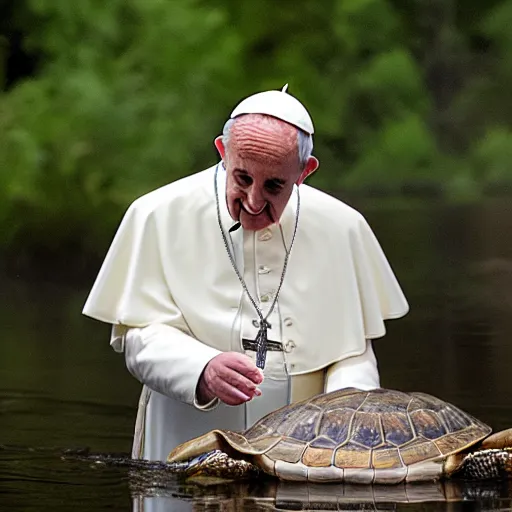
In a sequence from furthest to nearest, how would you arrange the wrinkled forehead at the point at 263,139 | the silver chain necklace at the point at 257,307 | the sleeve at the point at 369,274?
1. the sleeve at the point at 369,274
2. the silver chain necklace at the point at 257,307
3. the wrinkled forehead at the point at 263,139

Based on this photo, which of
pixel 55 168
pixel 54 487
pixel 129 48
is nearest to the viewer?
pixel 54 487

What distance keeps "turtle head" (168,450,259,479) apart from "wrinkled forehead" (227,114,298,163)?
81 cm

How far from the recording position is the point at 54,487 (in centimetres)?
555

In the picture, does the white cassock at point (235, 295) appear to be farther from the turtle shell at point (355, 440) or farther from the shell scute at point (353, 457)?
the shell scute at point (353, 457)

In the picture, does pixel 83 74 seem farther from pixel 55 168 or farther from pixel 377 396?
pixel 377 396

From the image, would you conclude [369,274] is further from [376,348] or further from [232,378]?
[376,348]

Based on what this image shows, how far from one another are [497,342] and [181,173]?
8.48 m

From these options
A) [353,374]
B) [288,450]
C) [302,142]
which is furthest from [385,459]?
[302,142]

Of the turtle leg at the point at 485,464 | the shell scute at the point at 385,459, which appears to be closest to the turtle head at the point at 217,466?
the shell scute at the point at 385,459

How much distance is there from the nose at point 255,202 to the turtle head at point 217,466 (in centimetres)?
65

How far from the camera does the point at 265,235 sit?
17.9 ft

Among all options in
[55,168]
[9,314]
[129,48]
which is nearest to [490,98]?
[129,48]

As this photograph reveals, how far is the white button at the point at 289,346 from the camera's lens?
5414 mm

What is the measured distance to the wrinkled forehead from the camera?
502 cm
